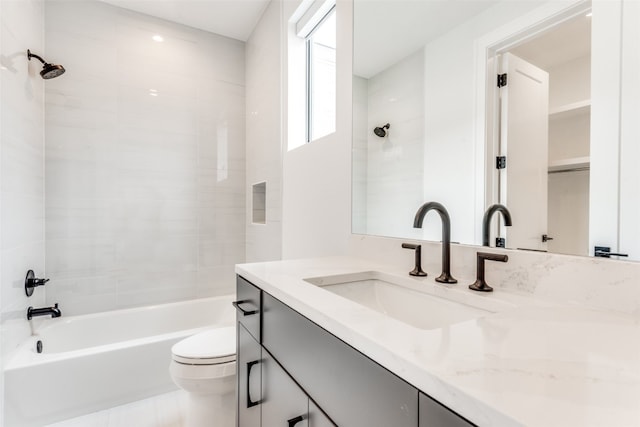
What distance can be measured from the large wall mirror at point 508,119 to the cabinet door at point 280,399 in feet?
2.17

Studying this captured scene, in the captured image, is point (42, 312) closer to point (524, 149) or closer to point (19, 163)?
point (19, 163)

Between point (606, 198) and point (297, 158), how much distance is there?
152 centimetres

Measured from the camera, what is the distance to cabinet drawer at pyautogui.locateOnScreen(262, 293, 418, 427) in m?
0.45

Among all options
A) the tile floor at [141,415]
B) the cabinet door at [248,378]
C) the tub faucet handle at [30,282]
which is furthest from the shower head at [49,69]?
the tile floor at [141,415]

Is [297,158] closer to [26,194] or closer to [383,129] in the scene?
[383,129]

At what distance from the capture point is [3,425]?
56.9 inches

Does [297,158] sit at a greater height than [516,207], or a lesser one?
greater

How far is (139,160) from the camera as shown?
2.38 meters

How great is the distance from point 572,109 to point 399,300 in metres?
0.69

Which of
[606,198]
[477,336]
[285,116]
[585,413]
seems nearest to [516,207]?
[606,198]

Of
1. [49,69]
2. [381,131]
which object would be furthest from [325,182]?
[49,69]

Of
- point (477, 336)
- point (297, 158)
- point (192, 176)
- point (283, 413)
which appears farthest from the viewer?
point (192, 176)

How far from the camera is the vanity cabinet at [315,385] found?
43 centimetres

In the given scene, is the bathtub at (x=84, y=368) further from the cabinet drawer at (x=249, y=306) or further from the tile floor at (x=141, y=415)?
the cabinet drawer at (x=249, y=306)
